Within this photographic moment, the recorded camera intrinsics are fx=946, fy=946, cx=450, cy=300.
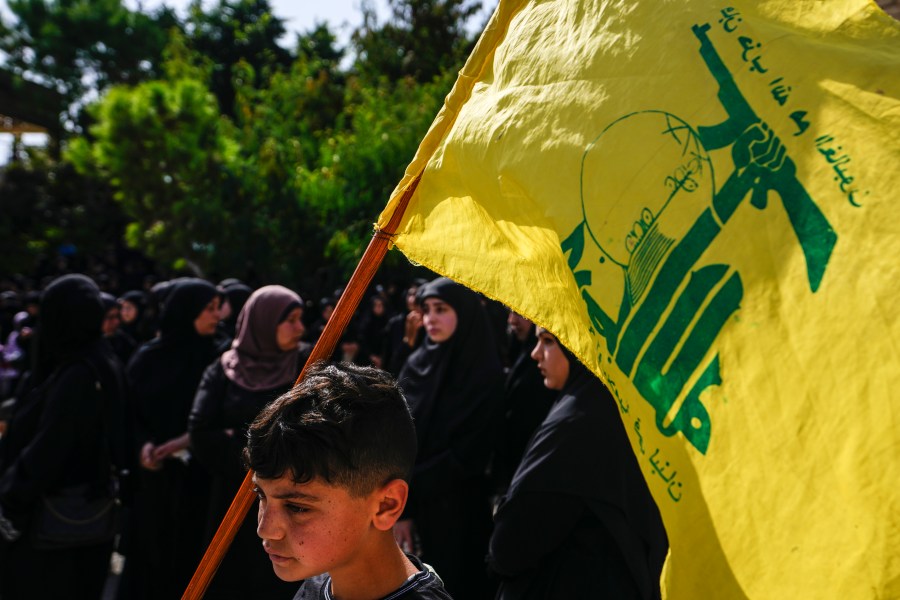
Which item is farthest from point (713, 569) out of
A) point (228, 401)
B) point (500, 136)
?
point (228, 401)

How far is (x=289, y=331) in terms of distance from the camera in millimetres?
4422

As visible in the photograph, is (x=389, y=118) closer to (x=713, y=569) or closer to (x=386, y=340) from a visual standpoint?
(x=386, y=340)

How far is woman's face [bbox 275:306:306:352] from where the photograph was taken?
4.38m

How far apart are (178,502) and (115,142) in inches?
470

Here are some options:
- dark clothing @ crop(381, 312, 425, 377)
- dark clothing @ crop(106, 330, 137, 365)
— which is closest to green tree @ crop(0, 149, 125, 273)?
dark clothing @ crop(106, 330, 137, 365)

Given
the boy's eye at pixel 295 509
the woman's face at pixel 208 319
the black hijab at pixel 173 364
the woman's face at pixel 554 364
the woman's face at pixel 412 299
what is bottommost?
the black hijab at pixel 173 364

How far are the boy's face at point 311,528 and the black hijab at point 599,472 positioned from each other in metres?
1.35

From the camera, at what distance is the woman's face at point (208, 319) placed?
5.39 meters

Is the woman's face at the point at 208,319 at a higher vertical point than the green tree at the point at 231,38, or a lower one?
lower

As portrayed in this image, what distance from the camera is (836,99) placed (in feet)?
4.90

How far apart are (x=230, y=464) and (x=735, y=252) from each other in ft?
9.84

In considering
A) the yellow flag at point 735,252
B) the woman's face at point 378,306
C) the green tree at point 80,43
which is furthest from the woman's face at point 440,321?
the green tree at point 80,43

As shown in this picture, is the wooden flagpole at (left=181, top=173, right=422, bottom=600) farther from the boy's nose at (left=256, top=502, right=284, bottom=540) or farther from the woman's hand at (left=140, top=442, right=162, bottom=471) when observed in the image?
the woman's hand at (left=140, top=442, right=162, bottom=471)

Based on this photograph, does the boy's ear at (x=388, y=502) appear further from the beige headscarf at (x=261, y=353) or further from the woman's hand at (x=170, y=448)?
the woman's hand at (x=170, y=448)
